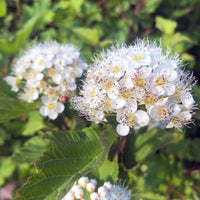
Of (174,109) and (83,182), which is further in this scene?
(83,182)

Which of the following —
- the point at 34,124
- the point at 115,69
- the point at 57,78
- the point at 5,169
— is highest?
the point at 115,69

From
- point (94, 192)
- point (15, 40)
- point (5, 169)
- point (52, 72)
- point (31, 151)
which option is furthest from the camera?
point (5, 169)

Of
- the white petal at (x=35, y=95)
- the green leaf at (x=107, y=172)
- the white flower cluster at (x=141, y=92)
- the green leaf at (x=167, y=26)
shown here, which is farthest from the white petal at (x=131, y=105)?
the green leaf at (x=167, y=26)

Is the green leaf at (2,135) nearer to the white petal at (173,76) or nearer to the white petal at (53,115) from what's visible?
the white petal at (53,115)

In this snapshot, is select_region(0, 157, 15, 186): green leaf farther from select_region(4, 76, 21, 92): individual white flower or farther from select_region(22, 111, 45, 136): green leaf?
select_region(4, 76, 21, 92): individual white flower

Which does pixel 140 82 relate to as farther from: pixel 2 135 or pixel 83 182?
pixel 2 135

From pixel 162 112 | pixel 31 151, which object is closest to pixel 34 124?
pixel 31 151
